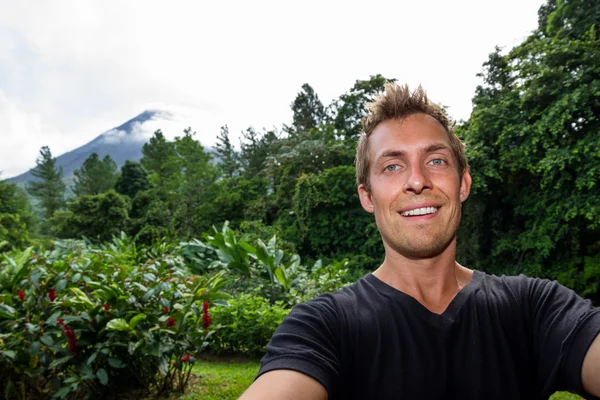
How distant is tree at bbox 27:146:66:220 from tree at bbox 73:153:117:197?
179 cm

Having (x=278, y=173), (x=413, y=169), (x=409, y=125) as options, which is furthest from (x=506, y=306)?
(x=278, y=173)

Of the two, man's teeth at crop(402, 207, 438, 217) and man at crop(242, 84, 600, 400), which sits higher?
man's teeth at crop(402, 207, 438, 217)

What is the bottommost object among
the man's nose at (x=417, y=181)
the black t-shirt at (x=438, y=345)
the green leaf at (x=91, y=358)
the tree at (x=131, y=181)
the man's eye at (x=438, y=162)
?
the green leaf at (x=91, y=358)

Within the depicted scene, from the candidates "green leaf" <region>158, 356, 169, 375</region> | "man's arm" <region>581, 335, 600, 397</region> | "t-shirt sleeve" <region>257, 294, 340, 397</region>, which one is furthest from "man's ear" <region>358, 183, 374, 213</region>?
"green leaf" <region>158, 356, 169, 375</region>

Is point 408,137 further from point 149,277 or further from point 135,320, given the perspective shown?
point 149,277

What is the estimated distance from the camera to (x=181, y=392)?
3.52 metres

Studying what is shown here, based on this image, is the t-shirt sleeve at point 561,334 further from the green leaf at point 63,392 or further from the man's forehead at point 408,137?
the green leaf at point 63,392

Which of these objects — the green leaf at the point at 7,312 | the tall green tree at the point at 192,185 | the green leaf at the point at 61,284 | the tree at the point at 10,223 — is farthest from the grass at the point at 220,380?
the tree at the point at 10,223

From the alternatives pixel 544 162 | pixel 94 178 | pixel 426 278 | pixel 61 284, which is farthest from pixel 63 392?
pixel 94 178

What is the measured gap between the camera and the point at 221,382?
3.98 m

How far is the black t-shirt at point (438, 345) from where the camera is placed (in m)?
1.03

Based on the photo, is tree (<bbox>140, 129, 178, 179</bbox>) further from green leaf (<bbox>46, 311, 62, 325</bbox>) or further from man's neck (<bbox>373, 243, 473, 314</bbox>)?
man's neck (<bbox>373, 243, 473, 314</bbox>)

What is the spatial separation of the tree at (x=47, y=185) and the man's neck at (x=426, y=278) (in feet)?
135

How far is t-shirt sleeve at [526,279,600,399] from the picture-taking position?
107 centimetres
